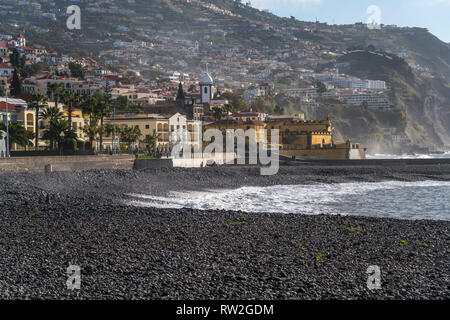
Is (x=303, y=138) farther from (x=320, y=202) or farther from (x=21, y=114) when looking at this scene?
(x=320, y=202)

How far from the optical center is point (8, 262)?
10359mm

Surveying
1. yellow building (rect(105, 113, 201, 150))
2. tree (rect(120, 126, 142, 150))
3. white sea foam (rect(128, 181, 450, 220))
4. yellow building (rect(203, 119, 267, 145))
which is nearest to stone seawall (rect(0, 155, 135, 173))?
white sea foam (rect(128, 181, 450, 220))

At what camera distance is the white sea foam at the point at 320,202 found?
21922 millimetres

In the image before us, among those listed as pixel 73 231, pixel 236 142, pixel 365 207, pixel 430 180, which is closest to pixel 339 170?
pixel 430 180

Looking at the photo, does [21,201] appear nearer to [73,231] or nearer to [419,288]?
[73,231]

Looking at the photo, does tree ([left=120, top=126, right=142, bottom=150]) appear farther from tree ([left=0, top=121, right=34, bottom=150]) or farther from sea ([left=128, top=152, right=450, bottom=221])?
sea ([left=128, top=152, right=450, bottom=221])

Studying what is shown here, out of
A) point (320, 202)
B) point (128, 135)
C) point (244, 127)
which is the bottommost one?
point (320, 202)

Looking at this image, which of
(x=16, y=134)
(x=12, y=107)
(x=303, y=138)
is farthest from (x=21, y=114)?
(x=303, y=138)

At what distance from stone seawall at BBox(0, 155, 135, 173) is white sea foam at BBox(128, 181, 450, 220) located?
8819 mm

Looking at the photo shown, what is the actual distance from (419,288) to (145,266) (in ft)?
16.7

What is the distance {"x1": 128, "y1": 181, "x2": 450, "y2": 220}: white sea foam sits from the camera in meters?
21.9

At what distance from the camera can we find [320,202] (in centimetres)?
2556

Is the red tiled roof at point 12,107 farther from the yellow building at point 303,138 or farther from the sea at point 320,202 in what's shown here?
the sea at point 320,202

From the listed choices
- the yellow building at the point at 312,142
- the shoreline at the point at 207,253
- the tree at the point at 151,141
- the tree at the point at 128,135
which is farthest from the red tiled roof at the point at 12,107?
the yellow building at the point at 312,142
